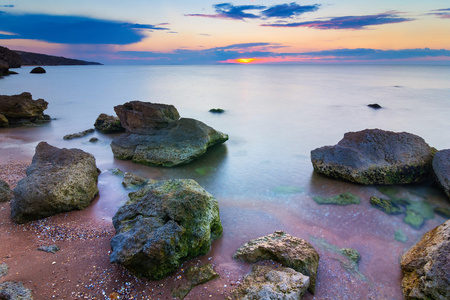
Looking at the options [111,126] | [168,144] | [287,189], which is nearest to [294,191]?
[287,189]

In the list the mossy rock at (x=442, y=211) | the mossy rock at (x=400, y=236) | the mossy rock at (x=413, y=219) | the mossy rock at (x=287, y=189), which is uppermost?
the mossy rock at (x=442, y=211)

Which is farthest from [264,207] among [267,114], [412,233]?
[267,114]

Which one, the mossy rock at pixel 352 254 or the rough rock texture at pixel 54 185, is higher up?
the rough rock texture at pixel 54 185

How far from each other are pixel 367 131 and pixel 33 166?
8.05m

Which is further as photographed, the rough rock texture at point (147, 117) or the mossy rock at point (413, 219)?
the rough rock texture at point (147, 117)

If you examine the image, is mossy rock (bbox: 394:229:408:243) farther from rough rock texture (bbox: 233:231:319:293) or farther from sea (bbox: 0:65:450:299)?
rough rock texture (bbox: 233:231:319:293)

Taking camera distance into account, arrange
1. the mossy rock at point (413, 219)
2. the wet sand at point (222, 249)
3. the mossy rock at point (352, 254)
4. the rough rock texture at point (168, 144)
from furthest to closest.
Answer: the rough rock texture at point (168, 144) → the mossy rock at point (413, 219) → the mossy rock at point (352, 254) → the wet sand at point (222, 249)

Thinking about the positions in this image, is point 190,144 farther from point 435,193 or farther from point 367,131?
point 435,193

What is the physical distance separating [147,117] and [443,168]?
834 cm

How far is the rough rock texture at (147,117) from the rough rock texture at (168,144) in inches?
8.4

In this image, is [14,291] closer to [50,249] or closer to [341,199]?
[50,249]

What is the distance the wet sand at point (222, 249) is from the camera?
353 cm

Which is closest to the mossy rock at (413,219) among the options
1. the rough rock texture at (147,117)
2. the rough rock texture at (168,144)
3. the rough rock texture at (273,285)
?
the rough rock texture at (273,285)

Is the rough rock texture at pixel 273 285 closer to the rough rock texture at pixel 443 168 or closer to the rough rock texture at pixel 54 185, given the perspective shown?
the rough rock texture at pixel 54 185
